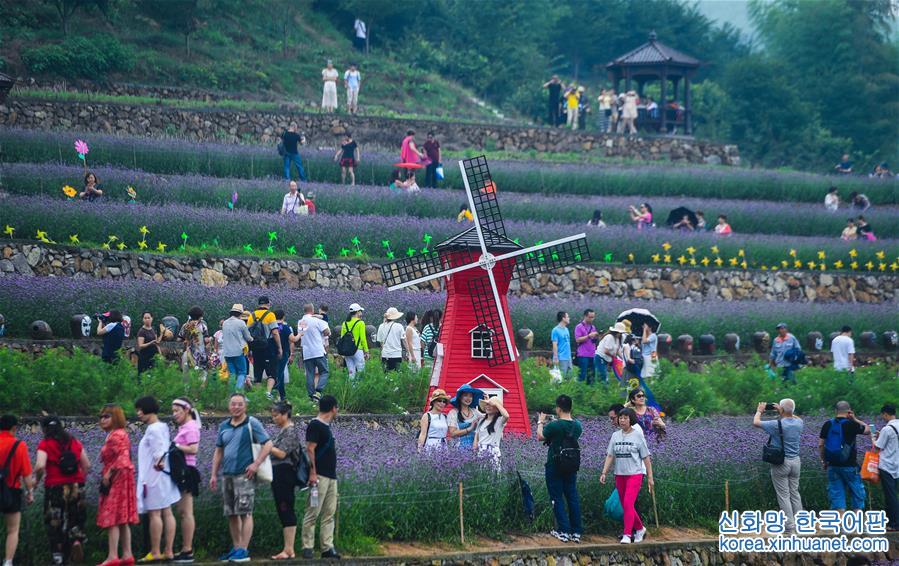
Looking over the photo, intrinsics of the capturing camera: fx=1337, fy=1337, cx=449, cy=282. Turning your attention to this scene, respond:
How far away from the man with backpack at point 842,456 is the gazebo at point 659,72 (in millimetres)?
30273

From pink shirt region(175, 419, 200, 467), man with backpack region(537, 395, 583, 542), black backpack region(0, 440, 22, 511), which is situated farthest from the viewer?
man with backpack region(537, 395, 583, 542)

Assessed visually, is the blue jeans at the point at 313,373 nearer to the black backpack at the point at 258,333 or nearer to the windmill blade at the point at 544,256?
the black backpack at the point at 258,333

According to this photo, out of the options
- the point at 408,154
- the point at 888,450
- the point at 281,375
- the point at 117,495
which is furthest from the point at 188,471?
the point at 408,154

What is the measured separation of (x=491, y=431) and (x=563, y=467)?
3.87ft

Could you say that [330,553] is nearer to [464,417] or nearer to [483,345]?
[464,417]

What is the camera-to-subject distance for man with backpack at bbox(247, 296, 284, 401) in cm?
2114

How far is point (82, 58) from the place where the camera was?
137 feet

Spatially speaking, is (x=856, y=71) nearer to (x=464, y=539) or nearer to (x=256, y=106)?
(x=256, y=106)

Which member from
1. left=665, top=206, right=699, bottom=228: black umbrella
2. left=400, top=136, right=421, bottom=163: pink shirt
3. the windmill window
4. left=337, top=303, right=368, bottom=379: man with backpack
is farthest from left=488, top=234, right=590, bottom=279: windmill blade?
left=665, top=206, right=699, bottom=228: black umbrella

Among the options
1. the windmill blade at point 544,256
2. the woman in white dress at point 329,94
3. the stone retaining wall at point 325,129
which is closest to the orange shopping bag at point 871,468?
the windmill blade at point 544,256

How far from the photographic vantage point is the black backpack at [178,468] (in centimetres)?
1358

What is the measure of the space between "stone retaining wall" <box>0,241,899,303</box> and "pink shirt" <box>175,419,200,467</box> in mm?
13200

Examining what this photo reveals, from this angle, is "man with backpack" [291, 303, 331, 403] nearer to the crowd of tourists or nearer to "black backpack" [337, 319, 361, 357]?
"black backpack" [337, 319, 361, 357]

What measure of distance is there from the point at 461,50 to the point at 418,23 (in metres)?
2.20
